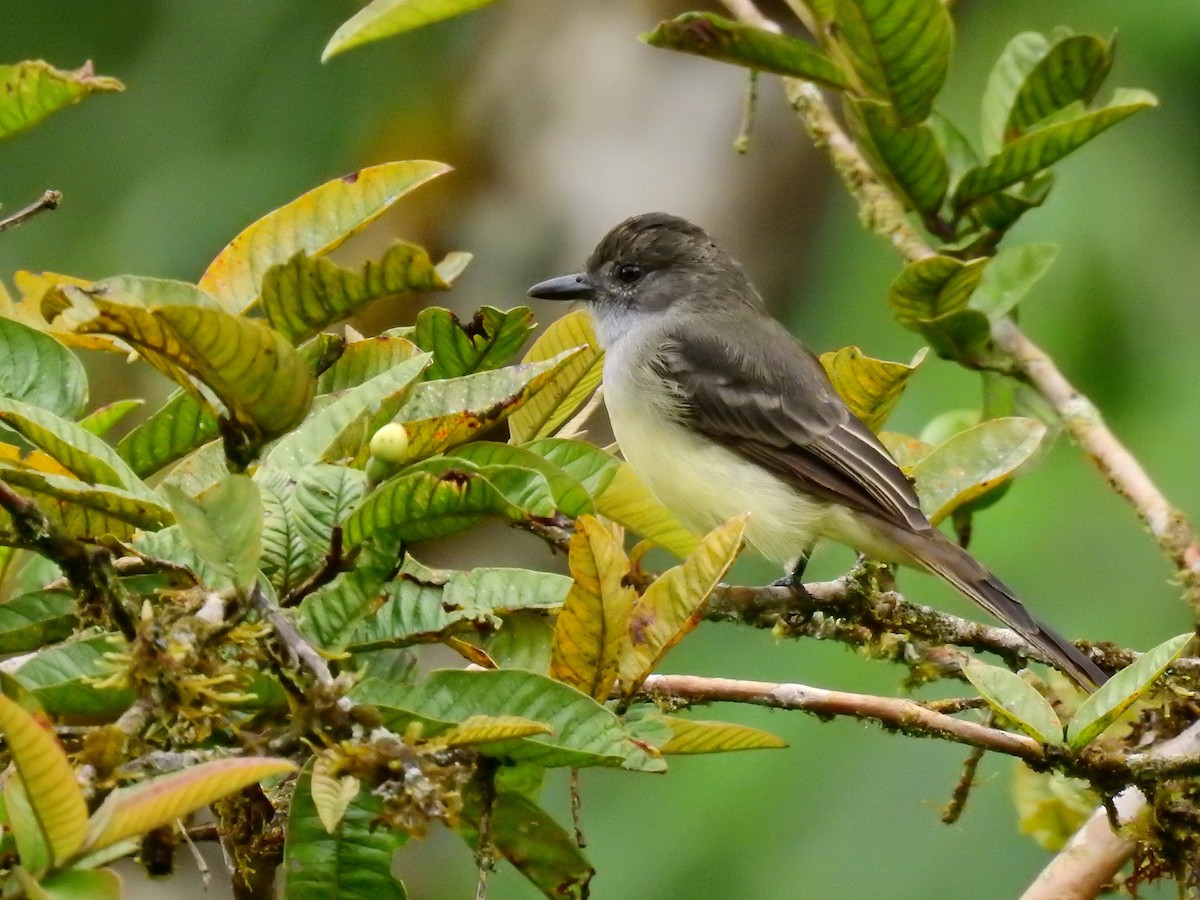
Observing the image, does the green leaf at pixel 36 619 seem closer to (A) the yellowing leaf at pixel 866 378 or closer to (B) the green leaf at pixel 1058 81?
(A) the yellowing leaf at pixel 866 378

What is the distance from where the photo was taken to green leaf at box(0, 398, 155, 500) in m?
1.57

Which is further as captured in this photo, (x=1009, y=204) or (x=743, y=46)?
(x=1009, y=204)

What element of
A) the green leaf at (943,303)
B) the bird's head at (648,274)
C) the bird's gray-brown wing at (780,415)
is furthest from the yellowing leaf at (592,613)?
the bird's head at (648,274)

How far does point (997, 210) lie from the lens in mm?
2877

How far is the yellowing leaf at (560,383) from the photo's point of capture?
215 centimetres

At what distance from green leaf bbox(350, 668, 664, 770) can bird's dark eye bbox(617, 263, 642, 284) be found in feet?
9.00

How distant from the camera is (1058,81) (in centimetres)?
298

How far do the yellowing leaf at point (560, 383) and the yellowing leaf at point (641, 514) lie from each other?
0.13 m

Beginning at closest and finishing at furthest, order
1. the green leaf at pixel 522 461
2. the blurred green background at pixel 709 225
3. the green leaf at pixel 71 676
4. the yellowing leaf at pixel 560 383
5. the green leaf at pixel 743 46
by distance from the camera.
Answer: the green leaf at pixel 71 676 < the green leaf at pixel 522 461 < the yellowing leaf at pixel 560 383 < the green leaf at pixel 743 46 < the blurred green background at pixel 709 225

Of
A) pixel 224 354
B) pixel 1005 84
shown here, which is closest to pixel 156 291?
pixel 224 354

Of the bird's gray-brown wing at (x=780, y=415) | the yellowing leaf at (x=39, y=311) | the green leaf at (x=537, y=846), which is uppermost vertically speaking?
the yellowing leaf at (x=39, y=311)

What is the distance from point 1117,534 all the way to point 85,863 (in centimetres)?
328

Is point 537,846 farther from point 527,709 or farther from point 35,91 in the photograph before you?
point 35,91

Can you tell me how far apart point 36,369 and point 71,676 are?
0.46 meters
